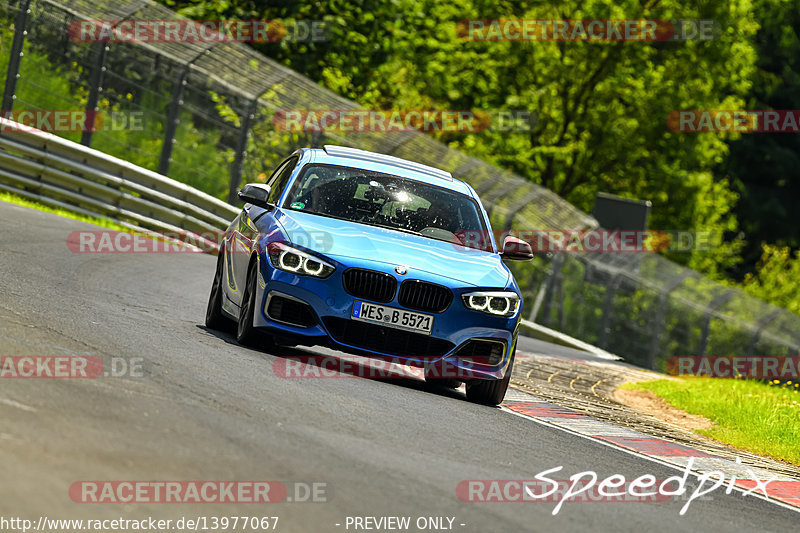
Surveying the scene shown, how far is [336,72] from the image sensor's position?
28.0 m

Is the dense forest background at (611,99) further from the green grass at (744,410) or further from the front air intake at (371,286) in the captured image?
the front air intake at (371,286)

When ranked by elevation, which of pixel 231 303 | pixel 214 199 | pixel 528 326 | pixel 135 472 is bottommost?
pixel 528 326

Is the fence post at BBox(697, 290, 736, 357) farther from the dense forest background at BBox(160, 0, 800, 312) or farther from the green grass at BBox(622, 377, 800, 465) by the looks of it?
the dense forest background at BBox(160, 0, 800, 312)

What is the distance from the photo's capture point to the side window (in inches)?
452

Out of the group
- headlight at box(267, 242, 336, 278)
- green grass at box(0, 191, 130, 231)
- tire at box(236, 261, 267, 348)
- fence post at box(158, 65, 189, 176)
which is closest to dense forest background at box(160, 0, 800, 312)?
fence post at box(158, 65, 189, 176)

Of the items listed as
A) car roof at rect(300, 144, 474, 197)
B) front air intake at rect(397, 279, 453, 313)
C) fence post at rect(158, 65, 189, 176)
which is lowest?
fence post at rect(158, 65, 189, 176)

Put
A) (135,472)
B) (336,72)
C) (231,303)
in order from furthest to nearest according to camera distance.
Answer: (336,72)
(231,303)
(135,472)

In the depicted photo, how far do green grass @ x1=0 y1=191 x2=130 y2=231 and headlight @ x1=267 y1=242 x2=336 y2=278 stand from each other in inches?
434

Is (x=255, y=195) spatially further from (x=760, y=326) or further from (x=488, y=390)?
(x=760, y=326)

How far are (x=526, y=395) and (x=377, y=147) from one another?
38.6 ft

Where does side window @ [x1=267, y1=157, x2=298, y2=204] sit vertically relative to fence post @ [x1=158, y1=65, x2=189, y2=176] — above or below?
above

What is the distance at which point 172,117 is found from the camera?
22.5m

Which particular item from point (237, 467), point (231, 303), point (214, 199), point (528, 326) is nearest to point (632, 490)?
point (237, 467)

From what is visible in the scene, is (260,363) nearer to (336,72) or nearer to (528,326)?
(528,326)
